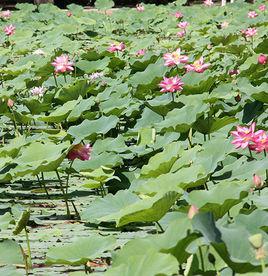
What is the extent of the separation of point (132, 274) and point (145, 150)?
73.4 inches

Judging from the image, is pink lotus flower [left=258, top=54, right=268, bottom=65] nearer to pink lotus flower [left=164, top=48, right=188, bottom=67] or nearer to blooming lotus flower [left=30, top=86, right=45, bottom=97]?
pink lotus flower [left=164, top=48, right=188, bottom=67]

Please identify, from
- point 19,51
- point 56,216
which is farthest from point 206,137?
point 19,51

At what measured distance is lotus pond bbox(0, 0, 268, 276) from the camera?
1.76 metres

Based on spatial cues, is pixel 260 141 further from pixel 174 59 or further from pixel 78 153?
pixel 174 59

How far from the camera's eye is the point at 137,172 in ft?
10.3

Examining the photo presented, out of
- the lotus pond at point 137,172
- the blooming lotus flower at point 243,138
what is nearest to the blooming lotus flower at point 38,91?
the lotus pond at point 137,172

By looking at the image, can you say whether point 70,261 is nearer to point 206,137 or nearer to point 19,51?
point 206,137

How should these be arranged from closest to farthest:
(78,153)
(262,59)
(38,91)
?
(78,153)
(262,59)
(38,91)

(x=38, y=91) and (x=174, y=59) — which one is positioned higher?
(x=174, y=59)

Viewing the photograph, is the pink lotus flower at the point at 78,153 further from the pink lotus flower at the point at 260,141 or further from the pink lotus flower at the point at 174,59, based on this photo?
the pink lotus flower at the point at 174,59

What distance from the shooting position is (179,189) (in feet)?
7.28

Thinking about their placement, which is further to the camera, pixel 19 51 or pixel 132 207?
pixel 19 51

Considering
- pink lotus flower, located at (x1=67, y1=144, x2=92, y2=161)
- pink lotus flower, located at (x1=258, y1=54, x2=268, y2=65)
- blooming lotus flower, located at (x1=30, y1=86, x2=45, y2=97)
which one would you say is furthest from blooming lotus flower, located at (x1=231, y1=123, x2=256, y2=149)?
blooming lotus flower, located at (x1=30, y1=86, x2=45, y2=97)

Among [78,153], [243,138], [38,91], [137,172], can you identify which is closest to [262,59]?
[38,91]
